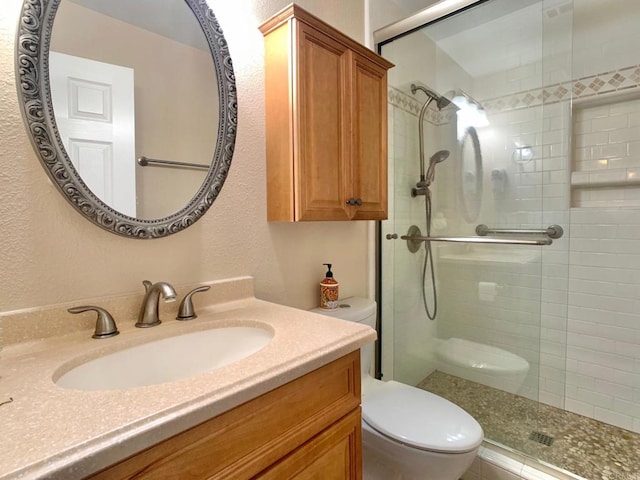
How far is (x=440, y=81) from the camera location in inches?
79.6

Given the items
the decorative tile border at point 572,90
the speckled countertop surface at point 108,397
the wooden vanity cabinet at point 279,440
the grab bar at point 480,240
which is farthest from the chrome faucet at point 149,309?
the decorative tile border at point 572,90

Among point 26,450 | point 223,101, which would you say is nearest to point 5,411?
point 26,450

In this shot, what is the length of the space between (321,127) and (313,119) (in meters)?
0.05

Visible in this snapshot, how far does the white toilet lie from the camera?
1.07 meters

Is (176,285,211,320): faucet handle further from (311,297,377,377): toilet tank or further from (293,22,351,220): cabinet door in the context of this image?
(311,297,377,377): toilet tank

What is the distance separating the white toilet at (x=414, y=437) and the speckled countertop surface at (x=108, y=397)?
1.63 feet

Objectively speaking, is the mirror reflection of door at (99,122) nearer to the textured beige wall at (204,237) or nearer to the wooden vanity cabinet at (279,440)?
the textured beige wall at (204,237)

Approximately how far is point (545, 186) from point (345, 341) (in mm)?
1612

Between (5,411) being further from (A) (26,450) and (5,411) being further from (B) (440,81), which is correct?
(B) (440,81)

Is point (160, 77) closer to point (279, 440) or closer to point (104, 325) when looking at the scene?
point (104, 325)

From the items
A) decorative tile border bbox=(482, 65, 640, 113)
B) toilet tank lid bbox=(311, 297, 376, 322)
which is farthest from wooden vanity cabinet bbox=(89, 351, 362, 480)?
Answer: decorative tile border bbox=(482, 65, 640, 113)

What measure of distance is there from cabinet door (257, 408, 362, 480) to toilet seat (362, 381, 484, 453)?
1.00 feet

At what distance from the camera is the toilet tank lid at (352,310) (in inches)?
55.6

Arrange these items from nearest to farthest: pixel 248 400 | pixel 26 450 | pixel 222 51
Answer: pixel 26 450
pixel 248 400
pixel 222 51
